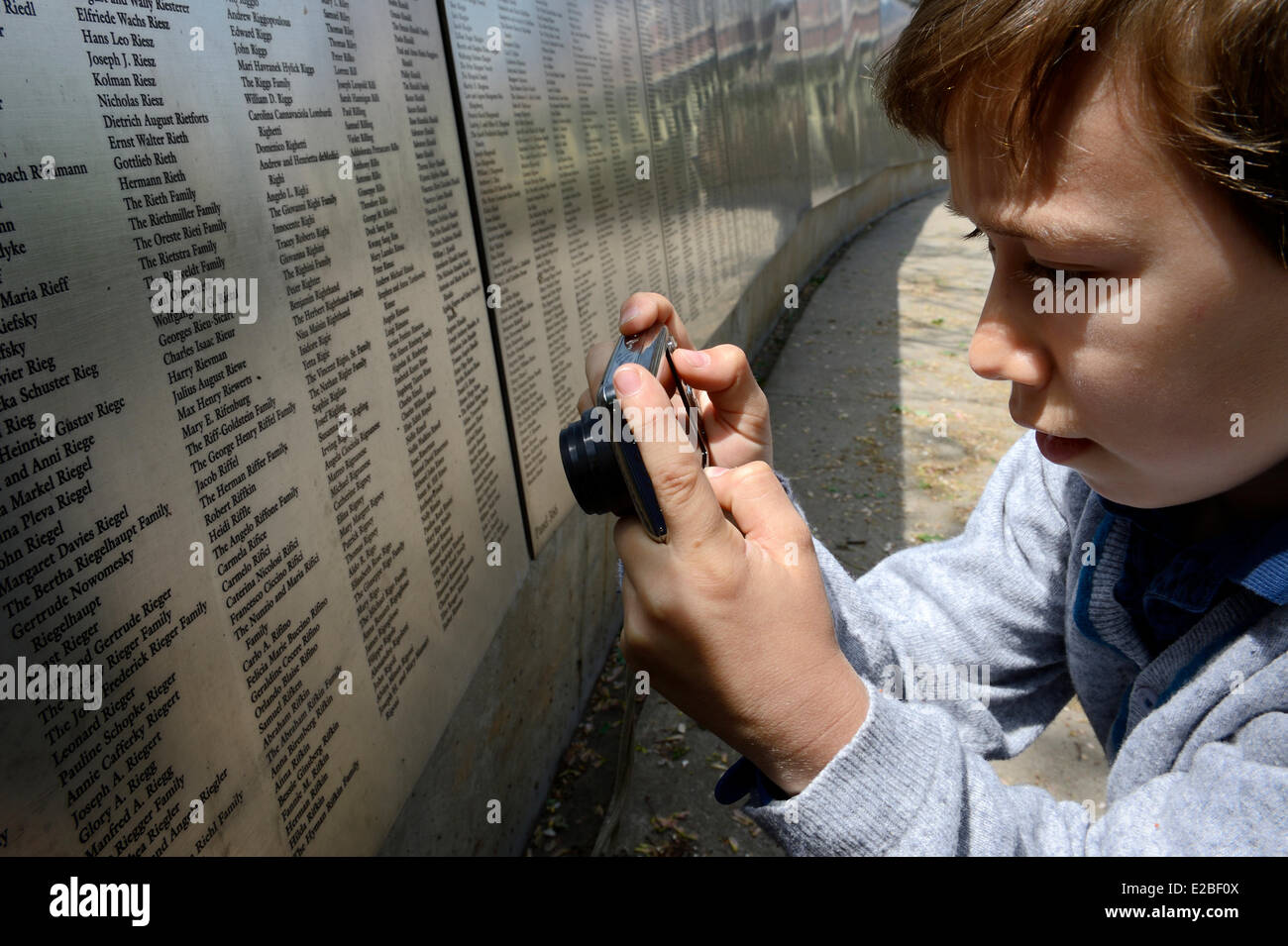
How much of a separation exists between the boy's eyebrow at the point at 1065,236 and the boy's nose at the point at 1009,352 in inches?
4.9

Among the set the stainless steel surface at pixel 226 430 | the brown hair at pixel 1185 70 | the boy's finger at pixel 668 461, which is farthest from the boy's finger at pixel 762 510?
the stainless steel surface at pixel 226 430

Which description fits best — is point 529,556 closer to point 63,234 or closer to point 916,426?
point 63,234

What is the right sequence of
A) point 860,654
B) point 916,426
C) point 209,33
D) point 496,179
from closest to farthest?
point 209,33 < point 860,654 < point 496,179 < point 916,426

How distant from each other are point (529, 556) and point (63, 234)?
1750 millimetres

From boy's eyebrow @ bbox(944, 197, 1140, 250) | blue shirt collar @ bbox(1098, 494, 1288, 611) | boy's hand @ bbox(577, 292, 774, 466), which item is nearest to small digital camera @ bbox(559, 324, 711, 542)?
boy's hand @ bbox(577, 292, 774, 466)

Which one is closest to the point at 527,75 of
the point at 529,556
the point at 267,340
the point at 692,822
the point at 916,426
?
the point at 529,556

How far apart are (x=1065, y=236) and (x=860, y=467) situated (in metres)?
4.73

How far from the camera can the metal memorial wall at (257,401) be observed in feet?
2.83

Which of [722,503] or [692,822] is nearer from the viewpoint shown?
[722,503]

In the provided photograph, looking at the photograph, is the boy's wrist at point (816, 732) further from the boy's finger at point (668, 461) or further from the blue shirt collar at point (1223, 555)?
the blue shirt collar at point (1223, 555)

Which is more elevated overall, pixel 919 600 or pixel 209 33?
pixel 209 33

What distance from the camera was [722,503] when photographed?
1284 mm

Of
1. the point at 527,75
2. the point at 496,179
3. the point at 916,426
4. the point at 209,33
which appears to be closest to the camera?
the point at 209,33

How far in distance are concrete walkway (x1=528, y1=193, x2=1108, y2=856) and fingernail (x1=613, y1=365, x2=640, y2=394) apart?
2072mm
